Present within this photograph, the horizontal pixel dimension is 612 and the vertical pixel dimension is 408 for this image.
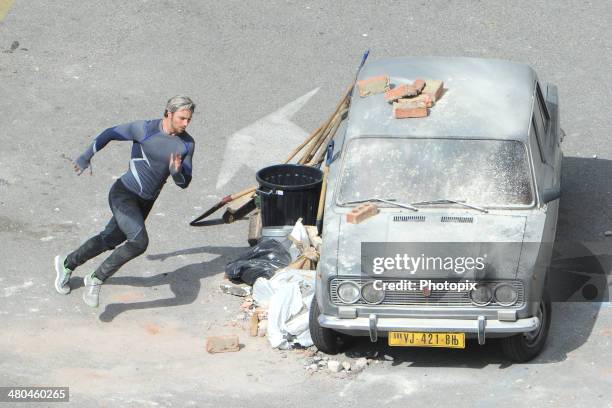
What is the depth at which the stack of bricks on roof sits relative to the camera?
407 inches

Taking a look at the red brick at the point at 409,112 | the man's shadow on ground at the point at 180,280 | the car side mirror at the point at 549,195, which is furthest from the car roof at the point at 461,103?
the man's shadow on ground at the point at 180,280

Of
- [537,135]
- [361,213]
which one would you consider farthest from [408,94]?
[361,213]

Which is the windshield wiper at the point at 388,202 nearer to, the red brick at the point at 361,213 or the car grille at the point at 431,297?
the red brick at the point at 361,213

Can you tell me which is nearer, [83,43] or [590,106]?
[590,106]

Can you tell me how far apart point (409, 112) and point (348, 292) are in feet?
6.39

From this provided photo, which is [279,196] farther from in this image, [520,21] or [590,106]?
[520,21]

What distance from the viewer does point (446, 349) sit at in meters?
9.95

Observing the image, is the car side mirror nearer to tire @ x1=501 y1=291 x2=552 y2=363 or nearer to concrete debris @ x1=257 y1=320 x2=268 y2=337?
tire @ x1=501 y1=291 x2=552 y2=363

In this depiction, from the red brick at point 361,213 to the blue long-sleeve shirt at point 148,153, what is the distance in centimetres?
163

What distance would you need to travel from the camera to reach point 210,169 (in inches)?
543

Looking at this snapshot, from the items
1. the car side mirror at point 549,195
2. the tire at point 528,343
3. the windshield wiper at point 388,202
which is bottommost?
the tire at point 528,343

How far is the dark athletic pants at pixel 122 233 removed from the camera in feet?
34.2

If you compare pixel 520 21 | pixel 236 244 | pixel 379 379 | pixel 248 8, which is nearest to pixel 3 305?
pixel 236 244

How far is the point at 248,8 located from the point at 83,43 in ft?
8.12
